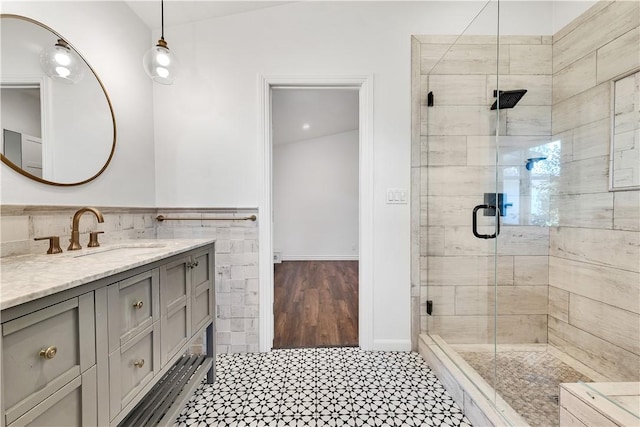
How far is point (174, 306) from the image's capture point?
48.4 inches

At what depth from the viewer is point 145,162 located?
72.9 inches

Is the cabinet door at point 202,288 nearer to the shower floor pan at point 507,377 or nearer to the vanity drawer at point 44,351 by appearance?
the vanity drawer at point 44,351

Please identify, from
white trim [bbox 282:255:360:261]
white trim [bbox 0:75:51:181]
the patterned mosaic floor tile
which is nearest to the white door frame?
the patterned mosaic floor tile

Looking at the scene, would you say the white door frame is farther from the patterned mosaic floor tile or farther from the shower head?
the shower head

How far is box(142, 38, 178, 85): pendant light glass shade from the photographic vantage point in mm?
1525

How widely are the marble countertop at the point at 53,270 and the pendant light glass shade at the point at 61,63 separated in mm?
827

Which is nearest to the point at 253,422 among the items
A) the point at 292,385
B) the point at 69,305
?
the point at 292,385

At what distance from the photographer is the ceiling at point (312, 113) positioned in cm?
338

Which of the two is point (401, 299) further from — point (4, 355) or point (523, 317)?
point (4, 355)

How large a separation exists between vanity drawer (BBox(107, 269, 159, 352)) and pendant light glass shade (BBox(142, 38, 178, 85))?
1174 millimetres

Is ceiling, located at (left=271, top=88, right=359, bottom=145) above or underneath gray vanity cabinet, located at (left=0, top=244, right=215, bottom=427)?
above

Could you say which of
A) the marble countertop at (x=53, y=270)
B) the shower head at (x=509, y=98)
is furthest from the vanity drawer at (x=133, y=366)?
the shower head at (x=509, y=98)

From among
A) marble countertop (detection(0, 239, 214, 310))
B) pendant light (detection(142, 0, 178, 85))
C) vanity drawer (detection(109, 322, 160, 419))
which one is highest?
pendant light (detection(142, 0, 178, 85))

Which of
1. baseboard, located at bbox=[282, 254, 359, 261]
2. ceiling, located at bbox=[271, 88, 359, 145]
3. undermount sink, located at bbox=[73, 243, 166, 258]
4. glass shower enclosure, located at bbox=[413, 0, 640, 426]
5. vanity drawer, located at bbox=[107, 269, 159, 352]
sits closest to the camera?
vanity drawer, located at bbox=[107, 269, 159, 352]
